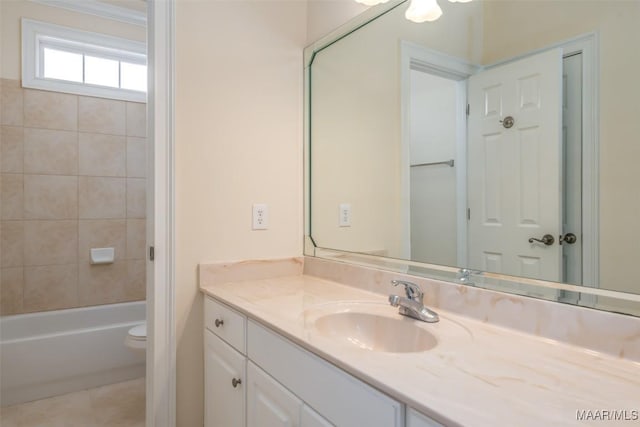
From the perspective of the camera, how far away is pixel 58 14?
2.57 m

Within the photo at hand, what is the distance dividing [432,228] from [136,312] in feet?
7.97

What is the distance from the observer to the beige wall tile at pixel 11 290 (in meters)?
2.45

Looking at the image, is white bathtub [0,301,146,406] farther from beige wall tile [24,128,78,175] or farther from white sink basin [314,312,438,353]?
white sink basin [314,312,438,353]

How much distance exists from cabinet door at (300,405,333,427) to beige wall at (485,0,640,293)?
0.71 metres

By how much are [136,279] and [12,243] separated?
0.81 metres

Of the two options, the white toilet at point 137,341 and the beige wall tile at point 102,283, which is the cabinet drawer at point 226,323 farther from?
the beige wall tile at point 102,283

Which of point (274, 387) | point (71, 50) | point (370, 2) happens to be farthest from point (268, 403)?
point (71, 50)

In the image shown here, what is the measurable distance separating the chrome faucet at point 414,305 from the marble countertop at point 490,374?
0.03 meters

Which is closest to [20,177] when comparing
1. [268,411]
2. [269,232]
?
[269,232]

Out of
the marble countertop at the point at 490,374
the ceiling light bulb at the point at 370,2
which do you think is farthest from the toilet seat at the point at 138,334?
the ceiling light bulb at the point at 370,2

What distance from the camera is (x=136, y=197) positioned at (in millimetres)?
2906

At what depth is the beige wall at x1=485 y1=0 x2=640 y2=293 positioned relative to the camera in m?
0.82

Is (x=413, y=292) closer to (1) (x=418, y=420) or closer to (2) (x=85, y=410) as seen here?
(1) (x=418, y=420)

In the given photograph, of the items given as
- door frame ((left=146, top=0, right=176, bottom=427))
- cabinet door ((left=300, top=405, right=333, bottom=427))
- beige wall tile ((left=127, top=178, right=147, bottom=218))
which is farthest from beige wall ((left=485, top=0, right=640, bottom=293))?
beige wall tile ((left=127, top=178, right=147, bottom=218))
